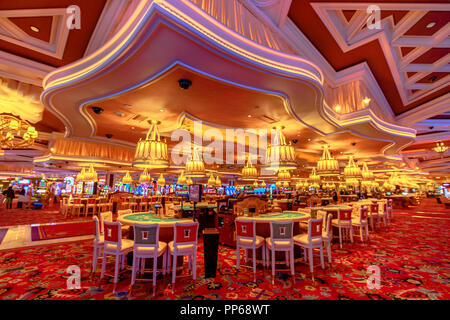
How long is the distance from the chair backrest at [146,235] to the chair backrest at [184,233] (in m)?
0.29

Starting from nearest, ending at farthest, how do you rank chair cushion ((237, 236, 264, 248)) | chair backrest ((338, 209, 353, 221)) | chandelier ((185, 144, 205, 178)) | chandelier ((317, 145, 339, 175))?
chair cushion ((237, 236, 264, 248)) → chair backrest ((338, 209, 353, 221)) → chandelier ((317, 145, 339, 175)) → chandelier ((185, 144, 205, 178))

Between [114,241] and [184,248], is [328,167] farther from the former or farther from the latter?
[114,241]

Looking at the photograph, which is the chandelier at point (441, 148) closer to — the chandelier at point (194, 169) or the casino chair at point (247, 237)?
the chandelier at point (194, 169)

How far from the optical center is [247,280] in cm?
351

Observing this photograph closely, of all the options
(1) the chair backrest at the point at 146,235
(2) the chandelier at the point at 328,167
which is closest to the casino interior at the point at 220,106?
(1) the chair backrest at the point at 146,235

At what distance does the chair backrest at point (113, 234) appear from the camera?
10.8 ft

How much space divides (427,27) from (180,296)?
6.55m

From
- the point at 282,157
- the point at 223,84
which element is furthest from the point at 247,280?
the point at 223,84

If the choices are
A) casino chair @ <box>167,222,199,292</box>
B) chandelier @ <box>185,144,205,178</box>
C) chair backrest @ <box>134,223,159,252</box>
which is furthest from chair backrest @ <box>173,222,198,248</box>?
chandelier @ <box>185,144,205,178</box>

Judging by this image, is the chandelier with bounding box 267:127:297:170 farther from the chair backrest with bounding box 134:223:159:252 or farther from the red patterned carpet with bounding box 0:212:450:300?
the chair backrest with bounding box 134:223:159:252

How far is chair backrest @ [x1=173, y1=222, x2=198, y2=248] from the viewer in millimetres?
3318

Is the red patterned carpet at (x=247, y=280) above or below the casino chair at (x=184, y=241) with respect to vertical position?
below

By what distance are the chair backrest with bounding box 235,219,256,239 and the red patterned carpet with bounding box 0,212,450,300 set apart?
0.66m

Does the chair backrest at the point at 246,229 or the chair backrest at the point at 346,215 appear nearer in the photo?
the chair backrest at the point at 246,229
